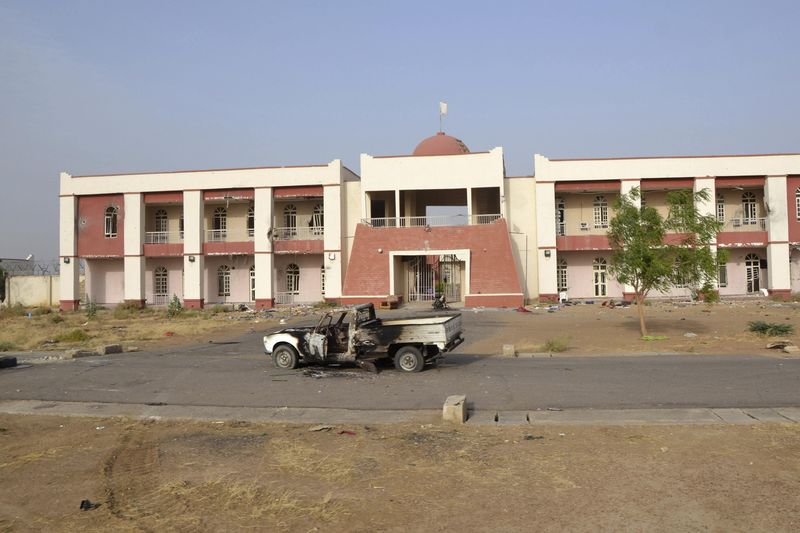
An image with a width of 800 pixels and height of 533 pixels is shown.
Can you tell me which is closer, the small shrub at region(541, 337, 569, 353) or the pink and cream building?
the small shrub at region(541, 337, 569, 353)

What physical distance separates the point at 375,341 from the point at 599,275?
29000 mm

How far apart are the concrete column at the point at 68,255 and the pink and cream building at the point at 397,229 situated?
3.4 inches

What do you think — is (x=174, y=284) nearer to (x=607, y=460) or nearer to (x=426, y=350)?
(x=426, y=350)

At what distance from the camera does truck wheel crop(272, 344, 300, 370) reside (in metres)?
13.2

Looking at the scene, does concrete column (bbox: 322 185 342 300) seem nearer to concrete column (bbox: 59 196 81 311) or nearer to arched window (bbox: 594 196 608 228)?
arched window (bbox: 594 196 608 228)

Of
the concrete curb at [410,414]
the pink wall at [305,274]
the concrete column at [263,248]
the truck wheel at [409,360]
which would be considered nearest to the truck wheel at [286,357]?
the truck wheel at [409,360]

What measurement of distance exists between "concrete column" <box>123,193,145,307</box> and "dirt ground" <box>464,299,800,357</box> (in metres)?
21.8

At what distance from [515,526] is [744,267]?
127 ft

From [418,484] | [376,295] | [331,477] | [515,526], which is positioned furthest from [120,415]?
[376,295]

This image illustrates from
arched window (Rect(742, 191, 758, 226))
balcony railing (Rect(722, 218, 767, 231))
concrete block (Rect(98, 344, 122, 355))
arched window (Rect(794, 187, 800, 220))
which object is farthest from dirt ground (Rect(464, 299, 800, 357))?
concrete block (Rect(98, 344, 122, 355))

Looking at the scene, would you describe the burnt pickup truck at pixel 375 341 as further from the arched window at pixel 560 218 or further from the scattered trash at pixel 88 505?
the arched window at pixel 560 218

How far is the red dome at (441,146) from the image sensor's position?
1583 inches

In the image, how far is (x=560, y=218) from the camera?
38531 mm

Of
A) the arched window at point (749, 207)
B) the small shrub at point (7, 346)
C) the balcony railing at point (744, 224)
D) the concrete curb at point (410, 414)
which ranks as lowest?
the concrete curb at point (410, 414)
